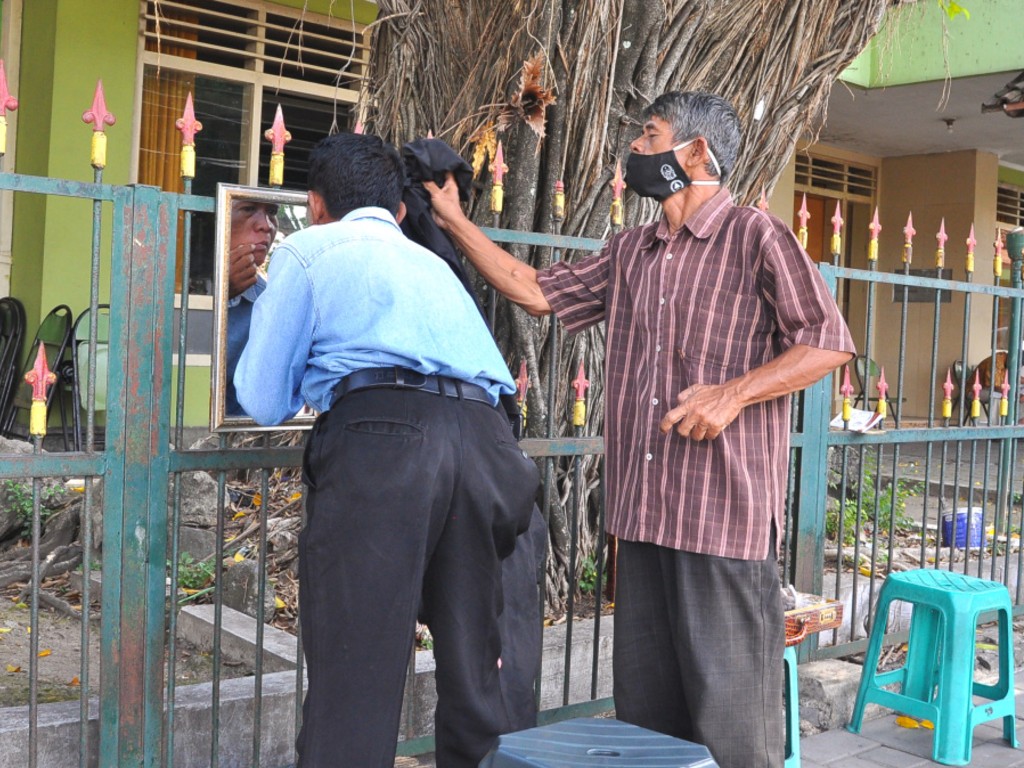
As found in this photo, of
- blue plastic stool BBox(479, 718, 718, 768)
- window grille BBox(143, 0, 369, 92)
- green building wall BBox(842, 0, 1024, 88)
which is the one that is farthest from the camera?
green building wall BBox(842, 0, 1024, 88)

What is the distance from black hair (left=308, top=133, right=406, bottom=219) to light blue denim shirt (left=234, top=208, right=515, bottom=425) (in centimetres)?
8

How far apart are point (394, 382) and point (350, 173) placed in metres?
0.50

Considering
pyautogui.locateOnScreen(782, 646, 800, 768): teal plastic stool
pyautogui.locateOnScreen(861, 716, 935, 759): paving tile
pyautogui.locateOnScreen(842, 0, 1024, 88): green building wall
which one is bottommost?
pyautogui.locateOnScreen(861, 716, 935, 759): paving tile

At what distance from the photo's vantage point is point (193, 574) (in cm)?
490

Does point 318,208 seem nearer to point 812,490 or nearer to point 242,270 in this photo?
point 242,270

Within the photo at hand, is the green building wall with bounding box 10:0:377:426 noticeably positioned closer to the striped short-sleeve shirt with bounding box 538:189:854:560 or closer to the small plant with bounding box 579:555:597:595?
the small plant with bounding box 579:555:597:595

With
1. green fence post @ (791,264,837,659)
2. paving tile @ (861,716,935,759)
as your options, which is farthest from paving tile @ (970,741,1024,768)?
green fence post @ (791,264,837,659)

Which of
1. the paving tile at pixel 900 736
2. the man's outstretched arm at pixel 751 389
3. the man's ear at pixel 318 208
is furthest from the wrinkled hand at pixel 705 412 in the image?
the paving tile at pixel 900 736

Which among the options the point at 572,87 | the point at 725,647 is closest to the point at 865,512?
the point at 572,87

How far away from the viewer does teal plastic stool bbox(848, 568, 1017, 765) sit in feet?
13.1

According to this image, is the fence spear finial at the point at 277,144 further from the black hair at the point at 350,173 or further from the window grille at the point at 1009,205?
the window grille at the point at 1009,205

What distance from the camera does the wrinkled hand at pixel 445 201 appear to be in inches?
119

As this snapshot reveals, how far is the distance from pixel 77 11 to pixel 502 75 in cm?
464

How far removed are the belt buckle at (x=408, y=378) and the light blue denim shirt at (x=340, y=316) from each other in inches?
0.7
